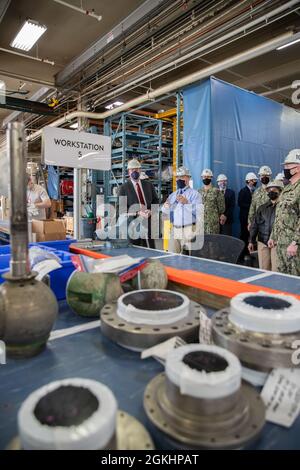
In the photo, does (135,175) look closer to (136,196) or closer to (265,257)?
(136,196)

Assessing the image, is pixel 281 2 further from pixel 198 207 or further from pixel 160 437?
pixel 160 437

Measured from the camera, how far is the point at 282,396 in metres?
0.55

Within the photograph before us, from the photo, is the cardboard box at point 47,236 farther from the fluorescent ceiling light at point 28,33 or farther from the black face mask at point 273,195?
the fluorescent ceiling light at point 28,33

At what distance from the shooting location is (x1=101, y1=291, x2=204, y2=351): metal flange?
0.69m

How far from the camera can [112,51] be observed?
5.11 meters

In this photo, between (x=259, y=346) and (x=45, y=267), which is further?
(x=45, y=267)

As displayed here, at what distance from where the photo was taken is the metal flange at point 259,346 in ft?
1.90

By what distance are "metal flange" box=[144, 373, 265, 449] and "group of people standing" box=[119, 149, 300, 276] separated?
283 cm

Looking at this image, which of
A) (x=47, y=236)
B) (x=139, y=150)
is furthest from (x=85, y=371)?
A: (x=139, y=150)

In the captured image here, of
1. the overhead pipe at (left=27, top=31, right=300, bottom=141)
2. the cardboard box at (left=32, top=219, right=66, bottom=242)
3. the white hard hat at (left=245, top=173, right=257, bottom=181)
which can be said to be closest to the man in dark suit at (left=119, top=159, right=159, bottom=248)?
the overhead pipe at (left=27, top=31, right=300, bottom=141)

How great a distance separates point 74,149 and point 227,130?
362 centimetres

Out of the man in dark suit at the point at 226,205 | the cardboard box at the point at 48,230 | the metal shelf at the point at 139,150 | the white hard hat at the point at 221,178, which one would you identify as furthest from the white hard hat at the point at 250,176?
the cardboard box at the point at 48,230

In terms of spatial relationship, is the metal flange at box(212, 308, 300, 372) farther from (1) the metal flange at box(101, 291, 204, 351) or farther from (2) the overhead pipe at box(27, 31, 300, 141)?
(2) the overhead pipe at box(27, 31, 300, 141)

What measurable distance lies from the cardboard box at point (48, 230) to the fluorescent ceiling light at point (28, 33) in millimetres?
3641
